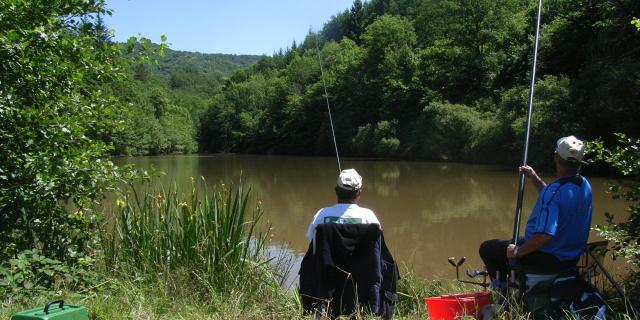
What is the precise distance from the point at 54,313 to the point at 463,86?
124ft

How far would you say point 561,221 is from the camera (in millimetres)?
2715

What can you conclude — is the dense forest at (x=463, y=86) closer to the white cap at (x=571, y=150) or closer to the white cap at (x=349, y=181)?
the white cap at (x=349, y=181)

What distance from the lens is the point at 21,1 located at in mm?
3836

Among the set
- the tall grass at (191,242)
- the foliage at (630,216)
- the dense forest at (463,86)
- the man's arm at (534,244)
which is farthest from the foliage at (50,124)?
the foliage at (630,216)

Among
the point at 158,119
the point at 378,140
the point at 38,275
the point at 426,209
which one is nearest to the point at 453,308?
the point at 38,275

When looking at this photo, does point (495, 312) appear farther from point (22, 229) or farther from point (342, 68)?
point (342, 68)

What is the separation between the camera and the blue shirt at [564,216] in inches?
106

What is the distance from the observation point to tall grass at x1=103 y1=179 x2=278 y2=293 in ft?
15.0

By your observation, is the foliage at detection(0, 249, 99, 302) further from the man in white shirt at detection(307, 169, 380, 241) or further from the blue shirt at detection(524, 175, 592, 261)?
the blue shirt at detection(524, 175, 592, 261)

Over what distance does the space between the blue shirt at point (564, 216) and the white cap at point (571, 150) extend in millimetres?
93

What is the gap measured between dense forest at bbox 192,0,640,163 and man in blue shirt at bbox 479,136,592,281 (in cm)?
409

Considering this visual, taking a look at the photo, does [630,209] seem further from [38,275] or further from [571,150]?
[38,275]

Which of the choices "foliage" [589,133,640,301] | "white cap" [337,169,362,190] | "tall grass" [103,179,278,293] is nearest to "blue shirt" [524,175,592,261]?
"foliage" [589,133,640,301]

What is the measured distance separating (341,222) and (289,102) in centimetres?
5776
